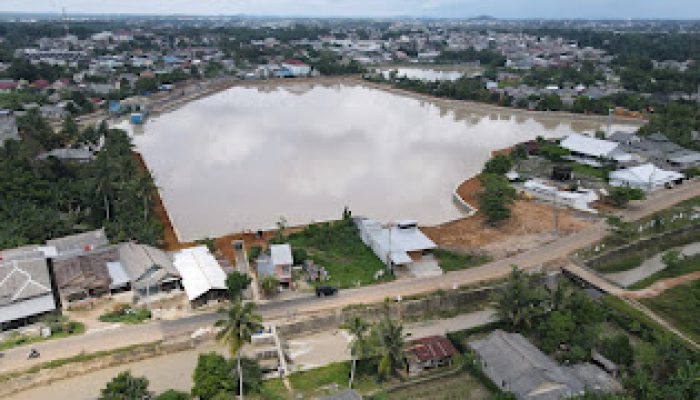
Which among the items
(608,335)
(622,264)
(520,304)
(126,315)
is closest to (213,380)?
(126,315)

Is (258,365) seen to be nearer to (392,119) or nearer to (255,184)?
(255,184)

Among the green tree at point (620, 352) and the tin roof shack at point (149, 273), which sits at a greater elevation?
the tin roof shack at point (149, 273)

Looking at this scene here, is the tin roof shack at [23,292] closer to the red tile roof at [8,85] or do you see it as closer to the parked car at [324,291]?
the parked car at [324,291]

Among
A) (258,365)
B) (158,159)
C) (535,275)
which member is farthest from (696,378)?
(158,159)

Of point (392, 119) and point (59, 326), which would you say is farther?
point (392, 119)

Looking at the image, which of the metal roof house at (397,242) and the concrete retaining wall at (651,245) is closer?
the metal roof house at (397,242)

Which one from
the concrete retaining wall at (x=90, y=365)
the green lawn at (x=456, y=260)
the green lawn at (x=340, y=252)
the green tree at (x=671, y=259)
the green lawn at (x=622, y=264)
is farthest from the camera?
the green lawn at (x=622, y=264)

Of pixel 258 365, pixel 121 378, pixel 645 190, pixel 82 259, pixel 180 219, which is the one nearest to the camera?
→ pixel 121 378

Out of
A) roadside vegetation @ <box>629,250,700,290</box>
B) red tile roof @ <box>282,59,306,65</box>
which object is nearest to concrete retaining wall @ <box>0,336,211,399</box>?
roadside vegetation @ <box>629,250,700,290</box>

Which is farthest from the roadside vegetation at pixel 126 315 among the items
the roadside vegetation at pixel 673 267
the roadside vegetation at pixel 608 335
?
the roadside vegetation at pixel 673 267
